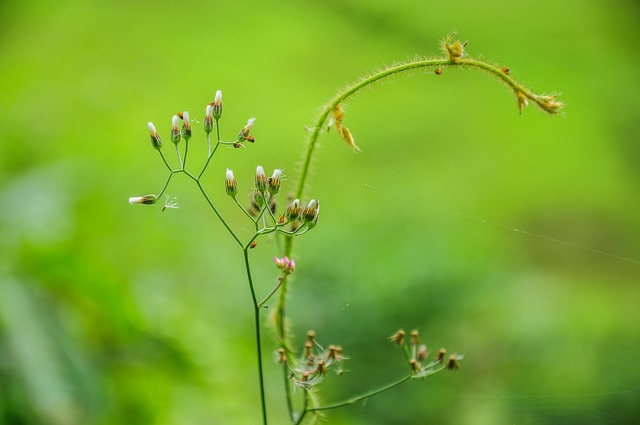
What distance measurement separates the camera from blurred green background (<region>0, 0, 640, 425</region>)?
126cm

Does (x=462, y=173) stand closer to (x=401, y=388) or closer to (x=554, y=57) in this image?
(x=554, y=57)

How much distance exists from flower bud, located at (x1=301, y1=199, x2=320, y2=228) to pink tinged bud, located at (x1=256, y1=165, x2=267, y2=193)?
4 centimetres

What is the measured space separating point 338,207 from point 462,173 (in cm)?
70

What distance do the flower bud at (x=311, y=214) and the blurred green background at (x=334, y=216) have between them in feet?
0.47

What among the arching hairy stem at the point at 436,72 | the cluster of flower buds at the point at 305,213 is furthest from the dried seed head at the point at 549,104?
the cluster of flower buds at the point at 305,213

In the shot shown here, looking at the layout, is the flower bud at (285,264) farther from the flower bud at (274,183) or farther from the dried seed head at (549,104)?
the dried seed head at (549,104)

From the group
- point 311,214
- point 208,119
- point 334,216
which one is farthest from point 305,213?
point 334,216

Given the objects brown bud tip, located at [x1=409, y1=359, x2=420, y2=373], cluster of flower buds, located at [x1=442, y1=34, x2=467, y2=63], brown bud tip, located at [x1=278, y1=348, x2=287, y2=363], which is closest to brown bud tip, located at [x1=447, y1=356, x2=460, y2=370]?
brown bud tip, located at [x1=409, y1=359, x2=420, y2=373]

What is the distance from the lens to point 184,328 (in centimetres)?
134

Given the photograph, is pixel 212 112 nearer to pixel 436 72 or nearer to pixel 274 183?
pixel 274 183

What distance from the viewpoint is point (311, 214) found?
0.61 meters

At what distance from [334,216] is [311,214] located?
Result: 1547 mm

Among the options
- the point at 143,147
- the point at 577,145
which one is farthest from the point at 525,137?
the point at 143,147

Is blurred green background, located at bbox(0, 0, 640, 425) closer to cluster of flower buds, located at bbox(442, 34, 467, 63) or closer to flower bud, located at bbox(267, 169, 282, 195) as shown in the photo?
cluster of flower buds, located at bbox(442, 34, 467, 63)
